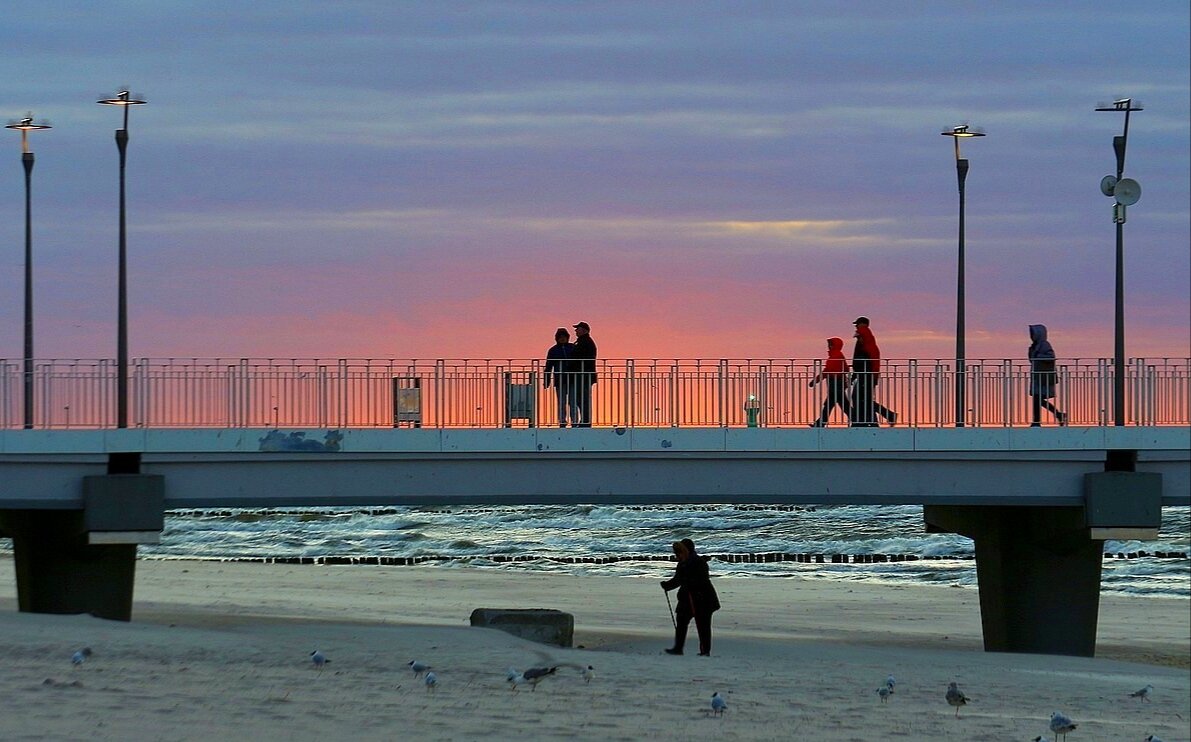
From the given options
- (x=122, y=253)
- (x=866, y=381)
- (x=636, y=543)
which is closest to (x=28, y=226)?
(x=122, y=253)

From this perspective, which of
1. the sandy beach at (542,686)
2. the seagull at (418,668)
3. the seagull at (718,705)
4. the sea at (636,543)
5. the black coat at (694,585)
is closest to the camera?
the sandy beach at (542,686)

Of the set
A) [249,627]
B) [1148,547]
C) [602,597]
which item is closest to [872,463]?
[249,627]

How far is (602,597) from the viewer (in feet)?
146

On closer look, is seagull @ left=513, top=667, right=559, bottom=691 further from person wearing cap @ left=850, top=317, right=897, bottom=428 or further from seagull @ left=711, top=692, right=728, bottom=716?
person wearing cap @ left=850, top=317, right=897, bottom=428

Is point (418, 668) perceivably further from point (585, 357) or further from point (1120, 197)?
point (1120, 197)

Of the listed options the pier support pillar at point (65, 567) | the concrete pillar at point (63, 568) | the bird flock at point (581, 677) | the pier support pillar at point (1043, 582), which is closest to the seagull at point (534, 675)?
the bird flock at point (581, 677)

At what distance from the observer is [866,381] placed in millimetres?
29688

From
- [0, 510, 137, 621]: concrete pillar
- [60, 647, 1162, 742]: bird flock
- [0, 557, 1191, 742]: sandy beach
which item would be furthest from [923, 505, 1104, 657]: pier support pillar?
[0, 510, 137, 621]: concrete pillar

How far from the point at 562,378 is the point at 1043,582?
30.4ft

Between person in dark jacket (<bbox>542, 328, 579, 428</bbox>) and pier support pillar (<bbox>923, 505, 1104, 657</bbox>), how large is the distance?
27.2 feet

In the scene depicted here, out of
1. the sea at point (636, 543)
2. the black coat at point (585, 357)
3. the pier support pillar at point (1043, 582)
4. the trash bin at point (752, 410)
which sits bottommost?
the sea at point (636, 543)

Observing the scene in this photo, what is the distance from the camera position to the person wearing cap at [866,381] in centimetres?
2931

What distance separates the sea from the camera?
5525cm

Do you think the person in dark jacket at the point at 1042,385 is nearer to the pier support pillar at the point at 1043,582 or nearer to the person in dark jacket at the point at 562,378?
the pier support pillar at the point at 1043,582
